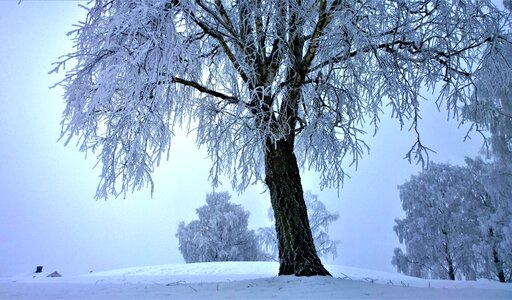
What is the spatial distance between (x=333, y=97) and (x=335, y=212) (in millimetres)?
15165

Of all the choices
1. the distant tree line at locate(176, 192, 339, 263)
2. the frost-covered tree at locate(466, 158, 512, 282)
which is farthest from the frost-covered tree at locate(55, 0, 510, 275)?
the distant tree line at locate(176, 192, 339, 263)

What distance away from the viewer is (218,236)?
21.4 metres

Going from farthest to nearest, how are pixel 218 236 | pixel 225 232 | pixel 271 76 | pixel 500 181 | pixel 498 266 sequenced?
1. pixel 218 236
2. pixel 225 232
3. pixel 498 266
4. pixel 500 181
5. pixel 271 76

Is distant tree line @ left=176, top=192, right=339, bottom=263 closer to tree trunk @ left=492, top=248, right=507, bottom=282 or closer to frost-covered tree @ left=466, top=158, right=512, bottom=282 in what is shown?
frost-covered tree @ left=466, top=158, right=512, bottom=282

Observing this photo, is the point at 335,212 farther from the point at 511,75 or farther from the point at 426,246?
the point at 511,75

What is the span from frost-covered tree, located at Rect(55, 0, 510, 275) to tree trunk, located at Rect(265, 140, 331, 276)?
0.05 ft

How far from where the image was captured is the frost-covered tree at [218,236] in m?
20.7

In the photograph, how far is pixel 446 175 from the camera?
1728 cm

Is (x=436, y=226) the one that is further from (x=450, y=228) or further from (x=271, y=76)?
(x=271, y=76)

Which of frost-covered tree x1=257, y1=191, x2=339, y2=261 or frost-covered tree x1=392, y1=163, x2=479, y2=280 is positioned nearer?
frost-covered tree x1=392, y1=163, x2=479, y2=280

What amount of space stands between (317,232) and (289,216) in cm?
1534

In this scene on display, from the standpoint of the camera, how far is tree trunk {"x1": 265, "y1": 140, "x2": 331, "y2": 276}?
14.2 feet

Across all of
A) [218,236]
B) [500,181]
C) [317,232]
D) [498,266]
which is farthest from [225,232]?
[500,181]

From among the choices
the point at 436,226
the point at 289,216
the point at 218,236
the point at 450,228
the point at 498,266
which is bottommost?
the point at 498,266
